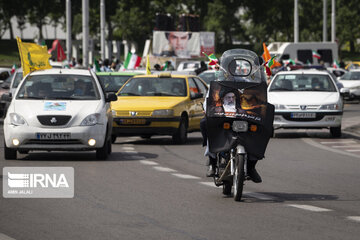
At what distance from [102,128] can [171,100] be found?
5.03 meters

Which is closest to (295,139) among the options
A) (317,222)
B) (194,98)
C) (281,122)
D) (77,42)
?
(281,122)

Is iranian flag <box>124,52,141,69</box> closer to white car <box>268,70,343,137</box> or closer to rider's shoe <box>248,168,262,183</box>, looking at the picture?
white car <box>268,70,343,137</box>

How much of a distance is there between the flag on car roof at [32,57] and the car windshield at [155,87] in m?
4.80

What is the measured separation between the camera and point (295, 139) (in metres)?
24.2

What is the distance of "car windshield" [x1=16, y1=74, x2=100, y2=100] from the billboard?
43029mm

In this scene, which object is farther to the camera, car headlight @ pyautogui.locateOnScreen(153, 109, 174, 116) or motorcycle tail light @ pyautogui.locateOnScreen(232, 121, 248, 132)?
car headlight @ pyautogui.locateOnScreen(153, 109, 174, 116)

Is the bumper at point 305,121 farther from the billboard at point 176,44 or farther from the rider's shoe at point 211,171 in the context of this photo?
the billboard at point 176,44

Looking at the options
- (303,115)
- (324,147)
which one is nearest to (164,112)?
(324,147)

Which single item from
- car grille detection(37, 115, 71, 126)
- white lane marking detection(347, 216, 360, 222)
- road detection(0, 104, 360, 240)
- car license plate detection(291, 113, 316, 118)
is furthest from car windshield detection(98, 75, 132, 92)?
white lane marking detection(347, 216, 360, 222)

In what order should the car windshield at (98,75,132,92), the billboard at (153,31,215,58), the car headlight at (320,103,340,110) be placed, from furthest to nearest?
the billboard at (153,31,215,58) < the car windshield at (98,75,132,92) < the car headlight at (320,103,340,110)

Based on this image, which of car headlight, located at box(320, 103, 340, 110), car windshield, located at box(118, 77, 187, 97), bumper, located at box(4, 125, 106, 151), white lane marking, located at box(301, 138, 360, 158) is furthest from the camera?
car headlight, located at box(320, 103, 340, 110)

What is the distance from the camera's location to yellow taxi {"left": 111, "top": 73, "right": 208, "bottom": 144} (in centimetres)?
2175

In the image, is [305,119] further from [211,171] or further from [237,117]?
[237,117]

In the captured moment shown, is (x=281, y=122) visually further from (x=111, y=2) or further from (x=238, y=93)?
(x=111, y=2)
